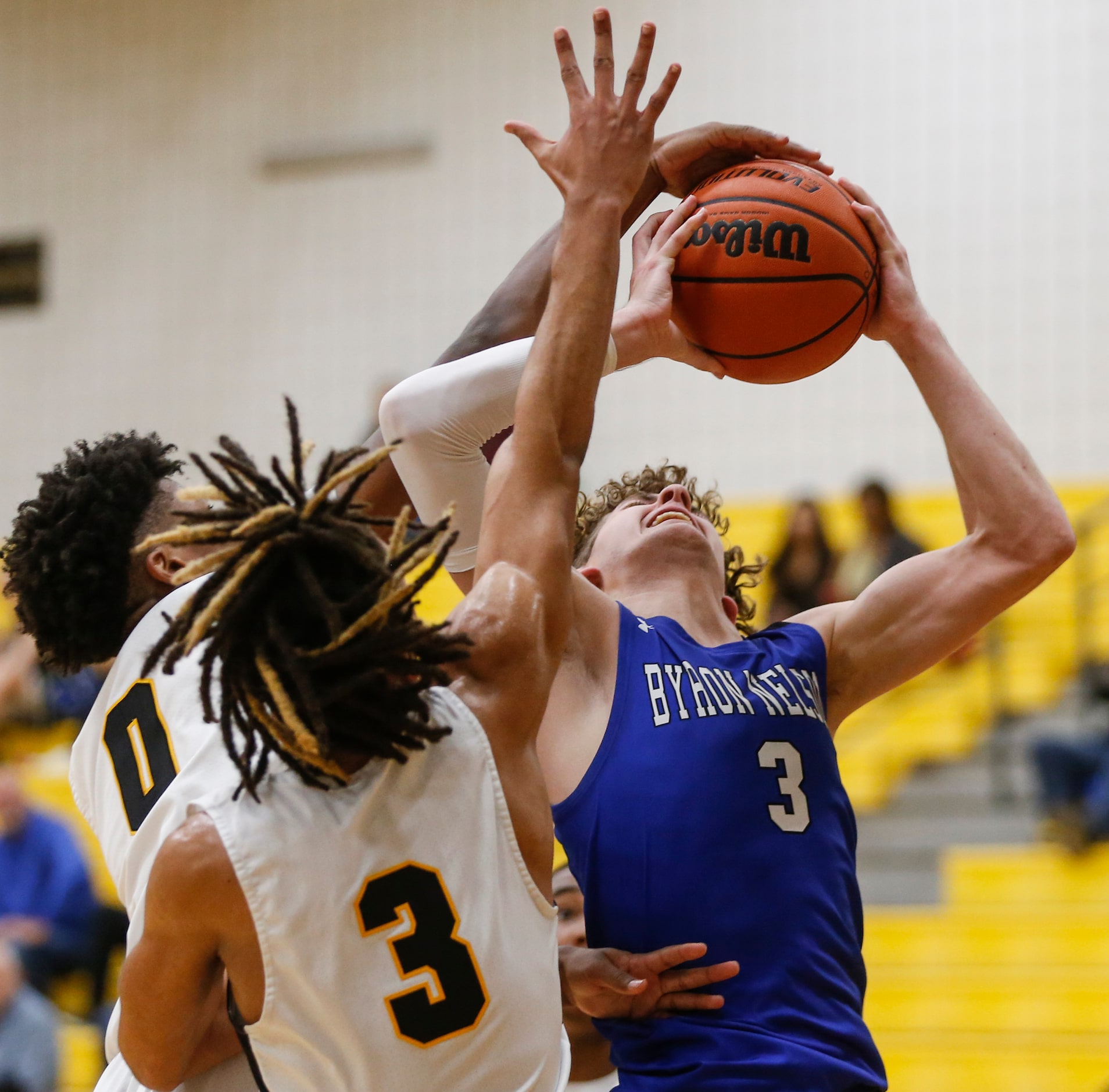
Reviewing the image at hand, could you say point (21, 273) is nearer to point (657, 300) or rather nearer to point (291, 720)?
point (657, 300)

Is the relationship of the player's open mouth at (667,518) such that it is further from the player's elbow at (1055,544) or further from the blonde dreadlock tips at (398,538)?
the blonde dreadlock tips at (398,538)

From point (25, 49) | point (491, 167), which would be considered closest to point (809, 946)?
point (491, 167)

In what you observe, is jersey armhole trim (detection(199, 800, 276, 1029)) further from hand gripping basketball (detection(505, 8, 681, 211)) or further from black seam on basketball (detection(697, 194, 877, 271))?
black seam on basketball (detection(697, 194, 877, 271))

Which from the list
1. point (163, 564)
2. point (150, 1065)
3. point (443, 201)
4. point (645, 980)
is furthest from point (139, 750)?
point (443, 201)

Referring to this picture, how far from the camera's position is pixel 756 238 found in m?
2.69

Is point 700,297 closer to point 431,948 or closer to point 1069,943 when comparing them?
point 431,948

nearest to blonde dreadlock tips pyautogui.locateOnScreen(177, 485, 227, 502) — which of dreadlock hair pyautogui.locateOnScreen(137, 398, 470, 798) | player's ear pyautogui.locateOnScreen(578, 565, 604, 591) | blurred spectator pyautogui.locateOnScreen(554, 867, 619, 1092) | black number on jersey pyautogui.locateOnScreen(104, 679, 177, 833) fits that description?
dreadlock hair pyautogui.locateOnScreen(137, 398, 470, 798)

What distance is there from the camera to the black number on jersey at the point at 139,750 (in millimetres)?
2299

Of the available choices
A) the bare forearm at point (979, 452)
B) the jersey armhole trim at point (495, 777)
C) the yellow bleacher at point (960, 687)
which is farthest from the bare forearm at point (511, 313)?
the yellow bleacher at point (960, 687)

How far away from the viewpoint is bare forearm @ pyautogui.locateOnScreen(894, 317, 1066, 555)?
284cm

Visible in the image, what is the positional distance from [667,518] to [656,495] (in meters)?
0.19

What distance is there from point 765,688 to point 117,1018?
1202 mm

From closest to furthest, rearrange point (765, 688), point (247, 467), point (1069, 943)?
point (247, 467) → point (765, 688) → point (1069, 943)

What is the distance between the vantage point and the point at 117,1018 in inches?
80.7
